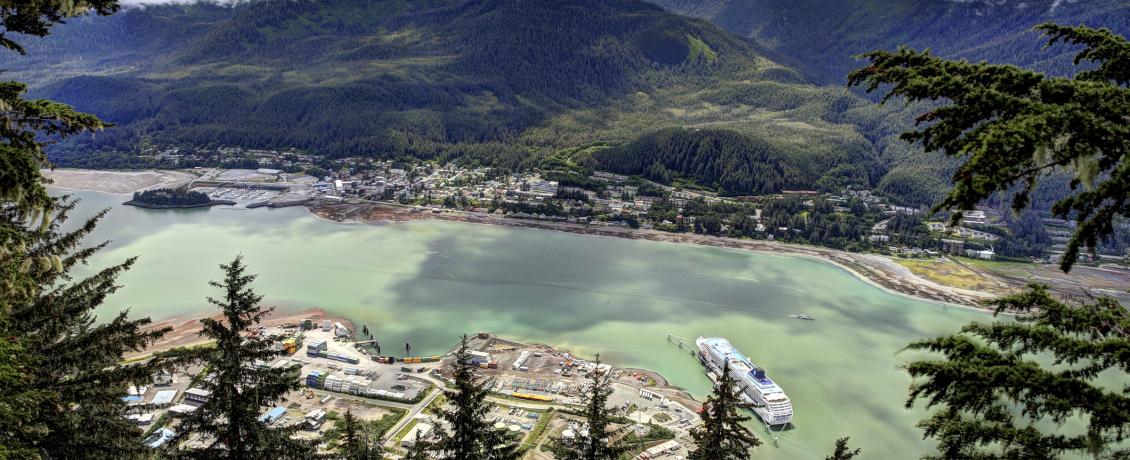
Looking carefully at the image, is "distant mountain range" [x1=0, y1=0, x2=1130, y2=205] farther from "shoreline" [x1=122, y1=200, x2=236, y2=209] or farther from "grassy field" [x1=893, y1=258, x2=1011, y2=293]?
"shoreline" [x1=122, y1=200, x2=236, y2=209]

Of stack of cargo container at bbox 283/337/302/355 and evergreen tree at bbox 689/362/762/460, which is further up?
evergreen tree at bbox 689/362/762/460

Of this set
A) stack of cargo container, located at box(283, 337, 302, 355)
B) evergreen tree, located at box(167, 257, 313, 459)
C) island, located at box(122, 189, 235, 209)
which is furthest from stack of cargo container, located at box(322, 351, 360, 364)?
island, located at box(122, 189, 235, 209)

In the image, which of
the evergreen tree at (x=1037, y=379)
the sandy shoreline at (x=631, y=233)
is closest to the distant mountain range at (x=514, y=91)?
the sandy shoreline at (x=631, y=233)

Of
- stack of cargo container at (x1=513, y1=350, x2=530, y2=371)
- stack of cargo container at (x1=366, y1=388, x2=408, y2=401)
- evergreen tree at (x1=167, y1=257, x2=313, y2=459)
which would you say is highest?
evergreen tree at (x1=167, y1=257, x2=313, y2=459)

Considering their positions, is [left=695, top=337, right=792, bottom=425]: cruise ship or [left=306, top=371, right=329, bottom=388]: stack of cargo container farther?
[left=306, top=371, right=329, bottom=388]: stack of cargo container

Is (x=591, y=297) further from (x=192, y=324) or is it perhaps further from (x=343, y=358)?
(x=192, y=324)

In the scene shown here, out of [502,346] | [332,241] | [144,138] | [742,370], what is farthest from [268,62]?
[742,370]

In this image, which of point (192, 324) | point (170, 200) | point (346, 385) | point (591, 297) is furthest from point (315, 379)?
point (170, 200)
